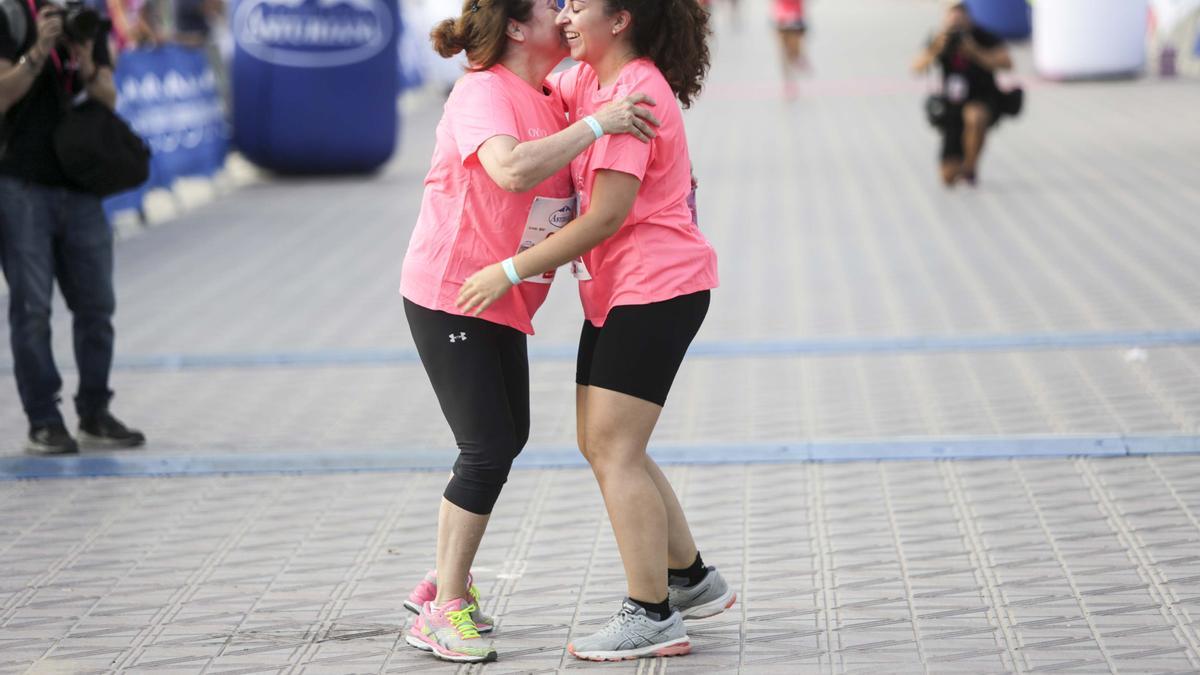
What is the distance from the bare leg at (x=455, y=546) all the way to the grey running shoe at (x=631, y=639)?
0.33 m

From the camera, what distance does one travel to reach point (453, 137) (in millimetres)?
3809

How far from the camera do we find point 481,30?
12.3ft

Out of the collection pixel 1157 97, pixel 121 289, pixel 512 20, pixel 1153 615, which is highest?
pixel 512 20

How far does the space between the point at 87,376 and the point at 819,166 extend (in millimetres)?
8992

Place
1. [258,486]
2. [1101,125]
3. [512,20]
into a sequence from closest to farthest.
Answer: [512,20], [258,486], [1101,125]

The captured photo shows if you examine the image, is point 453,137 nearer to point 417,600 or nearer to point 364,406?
point 417,600

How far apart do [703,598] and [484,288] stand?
1.05m

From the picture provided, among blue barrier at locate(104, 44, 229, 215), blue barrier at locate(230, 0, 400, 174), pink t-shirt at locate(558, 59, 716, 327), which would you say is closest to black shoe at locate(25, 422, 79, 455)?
pink t-shirt at locate(558, 59, 716, 327)

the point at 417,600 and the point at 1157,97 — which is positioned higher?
the point at 417,600

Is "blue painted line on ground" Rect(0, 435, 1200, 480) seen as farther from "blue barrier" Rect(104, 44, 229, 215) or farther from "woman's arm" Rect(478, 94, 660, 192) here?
"blue barrier" Rect(104, 44, 229, 215)

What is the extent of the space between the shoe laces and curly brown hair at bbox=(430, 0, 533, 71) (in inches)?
51.8

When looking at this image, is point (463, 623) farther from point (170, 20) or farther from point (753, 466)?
point (170, 20)

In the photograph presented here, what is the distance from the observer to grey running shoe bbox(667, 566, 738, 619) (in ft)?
13.6

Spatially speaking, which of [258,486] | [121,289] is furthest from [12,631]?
[121,289]
